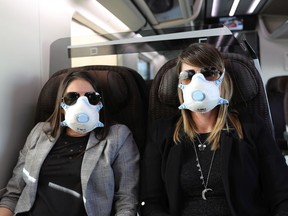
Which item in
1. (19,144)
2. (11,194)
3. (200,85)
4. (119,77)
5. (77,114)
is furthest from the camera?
(19,144)

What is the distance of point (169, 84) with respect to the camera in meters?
1.65

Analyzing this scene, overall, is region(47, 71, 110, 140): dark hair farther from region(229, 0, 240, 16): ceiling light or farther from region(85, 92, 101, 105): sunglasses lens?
region(229, 0, 240, 16): ceiling light

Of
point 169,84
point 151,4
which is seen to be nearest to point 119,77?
point 169,84

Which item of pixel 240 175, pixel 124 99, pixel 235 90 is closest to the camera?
pixel 240 175

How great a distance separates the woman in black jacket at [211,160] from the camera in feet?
4.35

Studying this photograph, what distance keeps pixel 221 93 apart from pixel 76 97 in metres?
0.73

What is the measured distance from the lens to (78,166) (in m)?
1.52

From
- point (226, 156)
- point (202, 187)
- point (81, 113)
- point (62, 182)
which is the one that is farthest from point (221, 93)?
point (62, 182)

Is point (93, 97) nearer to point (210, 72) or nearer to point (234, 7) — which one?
point (210, 72)

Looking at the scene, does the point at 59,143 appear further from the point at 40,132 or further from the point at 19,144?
the point at 19,144

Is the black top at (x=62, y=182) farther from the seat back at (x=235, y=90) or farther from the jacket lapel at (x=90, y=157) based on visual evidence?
the seat back at (x=235, y=90)

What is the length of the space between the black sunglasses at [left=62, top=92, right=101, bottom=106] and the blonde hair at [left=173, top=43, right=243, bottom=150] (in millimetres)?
434

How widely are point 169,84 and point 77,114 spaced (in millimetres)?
526

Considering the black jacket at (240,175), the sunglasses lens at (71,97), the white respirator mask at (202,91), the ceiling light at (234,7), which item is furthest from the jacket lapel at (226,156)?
the ceiling light at (234,7)
